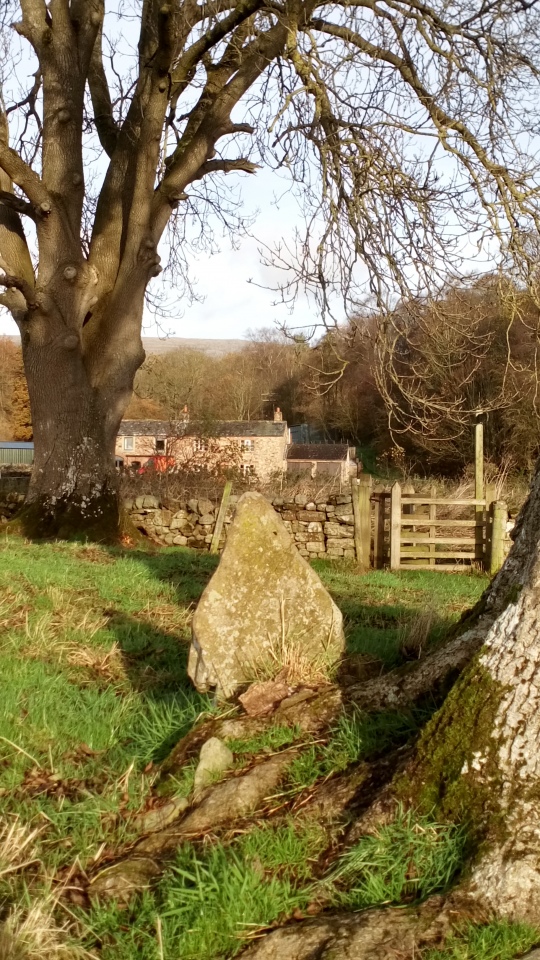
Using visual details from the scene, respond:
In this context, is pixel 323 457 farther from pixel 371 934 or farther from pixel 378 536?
pixel 371 934

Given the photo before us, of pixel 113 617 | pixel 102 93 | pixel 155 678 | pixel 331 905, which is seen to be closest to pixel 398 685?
pixel 331 905

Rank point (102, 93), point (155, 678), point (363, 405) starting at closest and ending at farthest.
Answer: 1. point (155, 678)
2. point (102, 93)
3. point (363, 405)

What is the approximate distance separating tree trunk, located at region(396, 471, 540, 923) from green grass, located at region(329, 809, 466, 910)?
3.2 inches

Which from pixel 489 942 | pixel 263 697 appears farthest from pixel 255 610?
pixel 489 942

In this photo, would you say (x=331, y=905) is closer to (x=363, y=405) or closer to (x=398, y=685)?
(x=398, y=685)

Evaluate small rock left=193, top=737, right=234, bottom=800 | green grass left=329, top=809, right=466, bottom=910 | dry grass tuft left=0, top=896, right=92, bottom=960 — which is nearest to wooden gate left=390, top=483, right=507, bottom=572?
small rock left=193, top=737, right=234, bottom=800

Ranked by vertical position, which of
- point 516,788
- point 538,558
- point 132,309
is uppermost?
point 132,309

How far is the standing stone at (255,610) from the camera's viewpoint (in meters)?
4.48

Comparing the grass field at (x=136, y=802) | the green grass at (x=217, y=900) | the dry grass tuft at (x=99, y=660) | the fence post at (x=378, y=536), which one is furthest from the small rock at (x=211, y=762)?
the fence post at (x=378, y=536)

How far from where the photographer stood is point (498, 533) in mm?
13625

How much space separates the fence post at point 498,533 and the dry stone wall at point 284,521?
2.66m

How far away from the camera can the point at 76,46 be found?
12.5 meters

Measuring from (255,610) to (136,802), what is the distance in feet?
4.27

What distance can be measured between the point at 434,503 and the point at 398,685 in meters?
11.0
